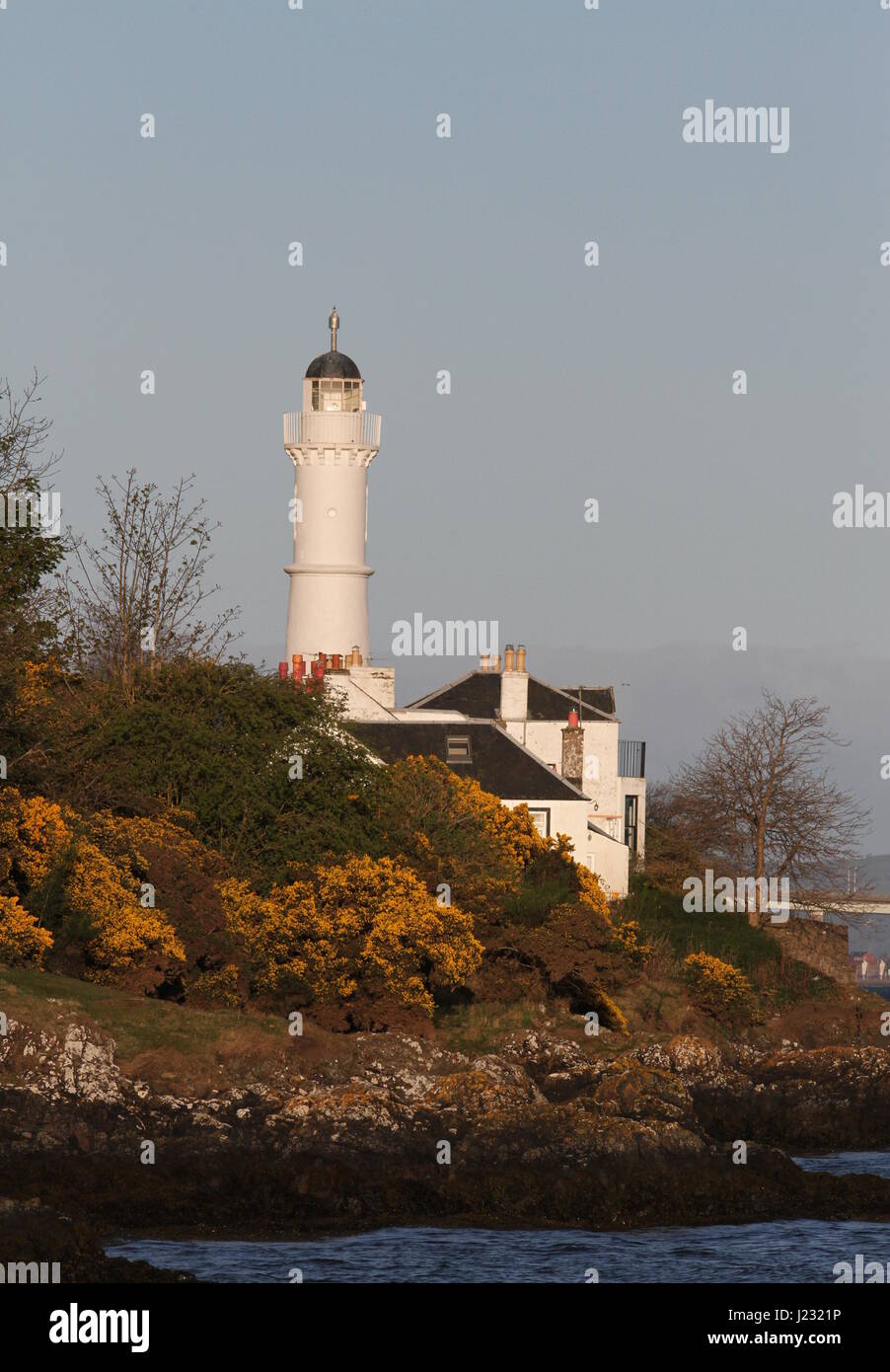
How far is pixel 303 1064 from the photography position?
3544 centimetres

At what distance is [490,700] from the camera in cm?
7088

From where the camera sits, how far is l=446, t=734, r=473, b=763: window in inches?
2397

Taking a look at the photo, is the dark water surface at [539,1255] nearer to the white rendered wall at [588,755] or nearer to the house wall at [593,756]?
the house wall at [593,756]

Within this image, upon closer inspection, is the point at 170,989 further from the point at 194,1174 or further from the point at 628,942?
the point at 628,942

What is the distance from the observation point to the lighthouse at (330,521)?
77938 millimetres

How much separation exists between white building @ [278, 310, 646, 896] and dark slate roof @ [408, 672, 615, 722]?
0.07 m

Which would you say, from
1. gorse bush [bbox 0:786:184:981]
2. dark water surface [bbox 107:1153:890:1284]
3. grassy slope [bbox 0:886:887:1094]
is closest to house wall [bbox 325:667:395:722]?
grassy slope [bbox 0:886:887:1094]

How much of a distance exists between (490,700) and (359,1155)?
4084 cm

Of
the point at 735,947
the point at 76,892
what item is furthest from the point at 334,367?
the point at 76,892

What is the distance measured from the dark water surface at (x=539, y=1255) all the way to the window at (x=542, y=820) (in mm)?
30481

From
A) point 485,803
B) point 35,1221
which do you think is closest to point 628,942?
point 485,803

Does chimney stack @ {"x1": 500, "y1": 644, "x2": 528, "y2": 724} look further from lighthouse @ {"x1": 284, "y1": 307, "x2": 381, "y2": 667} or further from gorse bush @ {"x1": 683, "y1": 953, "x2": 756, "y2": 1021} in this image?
gorse bush @ {"x1": 683, "y1": 953, "x2": 756, "y2": 1021}

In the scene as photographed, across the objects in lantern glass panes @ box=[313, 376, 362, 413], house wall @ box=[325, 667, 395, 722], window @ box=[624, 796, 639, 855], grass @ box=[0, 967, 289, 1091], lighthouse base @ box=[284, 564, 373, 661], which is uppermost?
lantern glass panes @ box=[313, 376, 362, 413]
